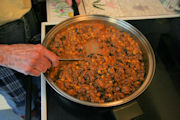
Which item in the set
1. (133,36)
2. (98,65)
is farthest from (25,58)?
(133,36)

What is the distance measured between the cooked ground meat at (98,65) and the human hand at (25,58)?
0.12 m

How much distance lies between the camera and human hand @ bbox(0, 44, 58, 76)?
0.87 metres

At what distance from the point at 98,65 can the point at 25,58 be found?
41 centimetres

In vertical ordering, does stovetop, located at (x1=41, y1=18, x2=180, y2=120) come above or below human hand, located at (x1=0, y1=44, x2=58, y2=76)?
below

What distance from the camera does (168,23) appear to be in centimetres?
137

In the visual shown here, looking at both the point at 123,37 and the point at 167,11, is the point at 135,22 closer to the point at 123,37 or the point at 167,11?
the point at 123,37

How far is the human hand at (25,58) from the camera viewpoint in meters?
0.87

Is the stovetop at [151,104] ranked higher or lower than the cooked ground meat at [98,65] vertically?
lower

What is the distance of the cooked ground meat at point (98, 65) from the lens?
3.17 feet

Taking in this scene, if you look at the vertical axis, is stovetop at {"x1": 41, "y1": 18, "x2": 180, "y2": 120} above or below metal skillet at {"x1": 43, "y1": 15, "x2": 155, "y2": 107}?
below

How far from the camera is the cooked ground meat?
3.17 feet

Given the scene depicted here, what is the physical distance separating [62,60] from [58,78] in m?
0.11

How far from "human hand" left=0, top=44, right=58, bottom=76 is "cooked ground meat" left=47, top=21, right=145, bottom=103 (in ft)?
0.39

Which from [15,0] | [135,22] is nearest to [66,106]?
[15,0]
